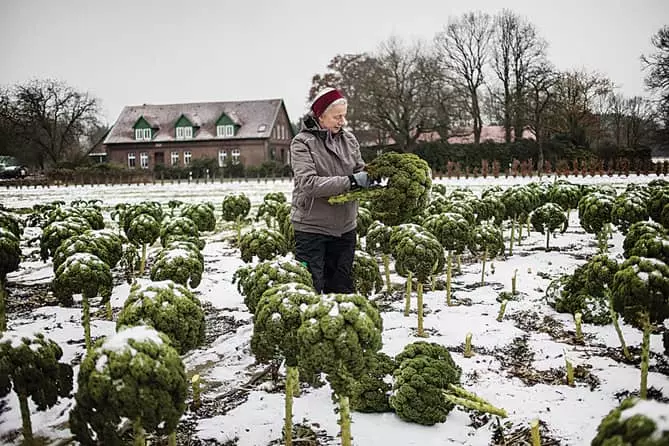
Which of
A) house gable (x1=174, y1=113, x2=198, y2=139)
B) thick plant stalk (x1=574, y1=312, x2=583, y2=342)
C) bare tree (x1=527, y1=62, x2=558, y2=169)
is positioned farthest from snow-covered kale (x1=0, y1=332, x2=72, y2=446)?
house gable (x1=174, y1=113, x2=198, y2=139)

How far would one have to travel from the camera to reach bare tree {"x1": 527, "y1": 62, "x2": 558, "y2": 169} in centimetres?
3741

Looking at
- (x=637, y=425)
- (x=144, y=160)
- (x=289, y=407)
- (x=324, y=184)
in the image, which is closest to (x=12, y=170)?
(x=144, y=160)

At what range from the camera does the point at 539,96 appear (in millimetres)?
39969

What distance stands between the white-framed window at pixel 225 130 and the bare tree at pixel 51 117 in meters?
13.0

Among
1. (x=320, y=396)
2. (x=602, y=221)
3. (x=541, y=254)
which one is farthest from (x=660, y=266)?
(x=541, y=254)

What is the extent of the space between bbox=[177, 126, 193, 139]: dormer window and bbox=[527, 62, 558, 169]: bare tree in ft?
104

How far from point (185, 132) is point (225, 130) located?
14.2ft

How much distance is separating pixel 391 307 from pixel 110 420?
4046mm

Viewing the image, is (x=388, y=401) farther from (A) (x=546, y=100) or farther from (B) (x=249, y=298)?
(A) (x=546, y=100)

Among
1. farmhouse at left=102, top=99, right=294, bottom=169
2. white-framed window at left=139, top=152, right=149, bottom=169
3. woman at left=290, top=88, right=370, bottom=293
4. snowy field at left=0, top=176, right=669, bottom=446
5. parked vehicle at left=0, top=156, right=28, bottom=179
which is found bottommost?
snowy field at left=0, top=176, right=669, bottom=446

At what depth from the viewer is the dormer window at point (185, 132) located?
5134cm

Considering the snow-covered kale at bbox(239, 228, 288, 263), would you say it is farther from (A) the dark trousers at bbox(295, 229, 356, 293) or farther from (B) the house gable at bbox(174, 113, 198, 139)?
(B) the house gable at bbox(174, 113, 198, 139)

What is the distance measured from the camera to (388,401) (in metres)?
3.46

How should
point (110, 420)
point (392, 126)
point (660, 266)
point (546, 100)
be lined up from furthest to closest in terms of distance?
1. point (392, 126)
2. point (546, 100)
3. point (660, 266)
4. point (110, 420)
